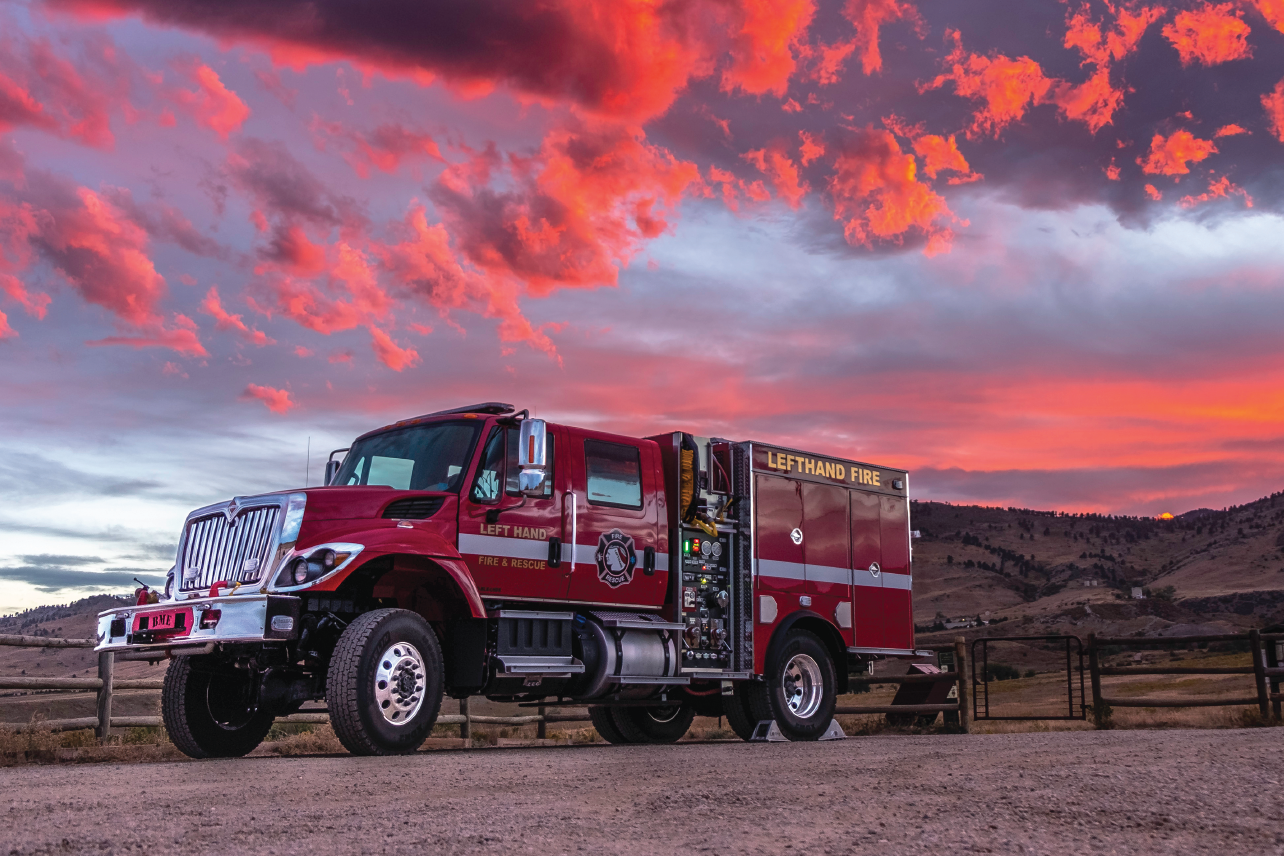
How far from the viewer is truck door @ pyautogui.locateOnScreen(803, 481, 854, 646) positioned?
15117 mm

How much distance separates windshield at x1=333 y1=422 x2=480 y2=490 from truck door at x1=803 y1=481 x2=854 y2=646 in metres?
5.22

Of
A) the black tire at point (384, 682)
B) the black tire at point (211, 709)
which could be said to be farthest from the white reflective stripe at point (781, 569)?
the black tire at point (211, 709)

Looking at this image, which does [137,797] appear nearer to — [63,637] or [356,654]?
[356,654]

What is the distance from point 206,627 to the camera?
10.0 meters

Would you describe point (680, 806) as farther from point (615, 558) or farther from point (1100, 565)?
point (1100, 565)

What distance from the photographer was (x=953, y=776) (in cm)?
738

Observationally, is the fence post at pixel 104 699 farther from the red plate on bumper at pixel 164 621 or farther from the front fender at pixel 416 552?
the front fender at pixel 416 552

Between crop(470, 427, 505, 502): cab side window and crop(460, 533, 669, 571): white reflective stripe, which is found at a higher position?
crop(470, 427, 505, 502): cab side window

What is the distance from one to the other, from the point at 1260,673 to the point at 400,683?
12827 millimetres

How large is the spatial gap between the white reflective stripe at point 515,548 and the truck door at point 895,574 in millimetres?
5376

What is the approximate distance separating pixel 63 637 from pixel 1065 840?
41.6ft

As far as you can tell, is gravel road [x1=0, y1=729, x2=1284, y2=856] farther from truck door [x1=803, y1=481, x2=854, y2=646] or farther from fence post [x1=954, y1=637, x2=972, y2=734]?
fence post [x1=954, y1=637, x2=972, y2=734]

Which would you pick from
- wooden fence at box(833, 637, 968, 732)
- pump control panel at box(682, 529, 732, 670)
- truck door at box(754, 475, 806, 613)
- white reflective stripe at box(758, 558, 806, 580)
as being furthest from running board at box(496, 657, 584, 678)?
wooden fence at box(833, 637, 968, 732)

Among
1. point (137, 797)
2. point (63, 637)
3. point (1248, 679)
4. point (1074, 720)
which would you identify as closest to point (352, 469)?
point (63, 637)
